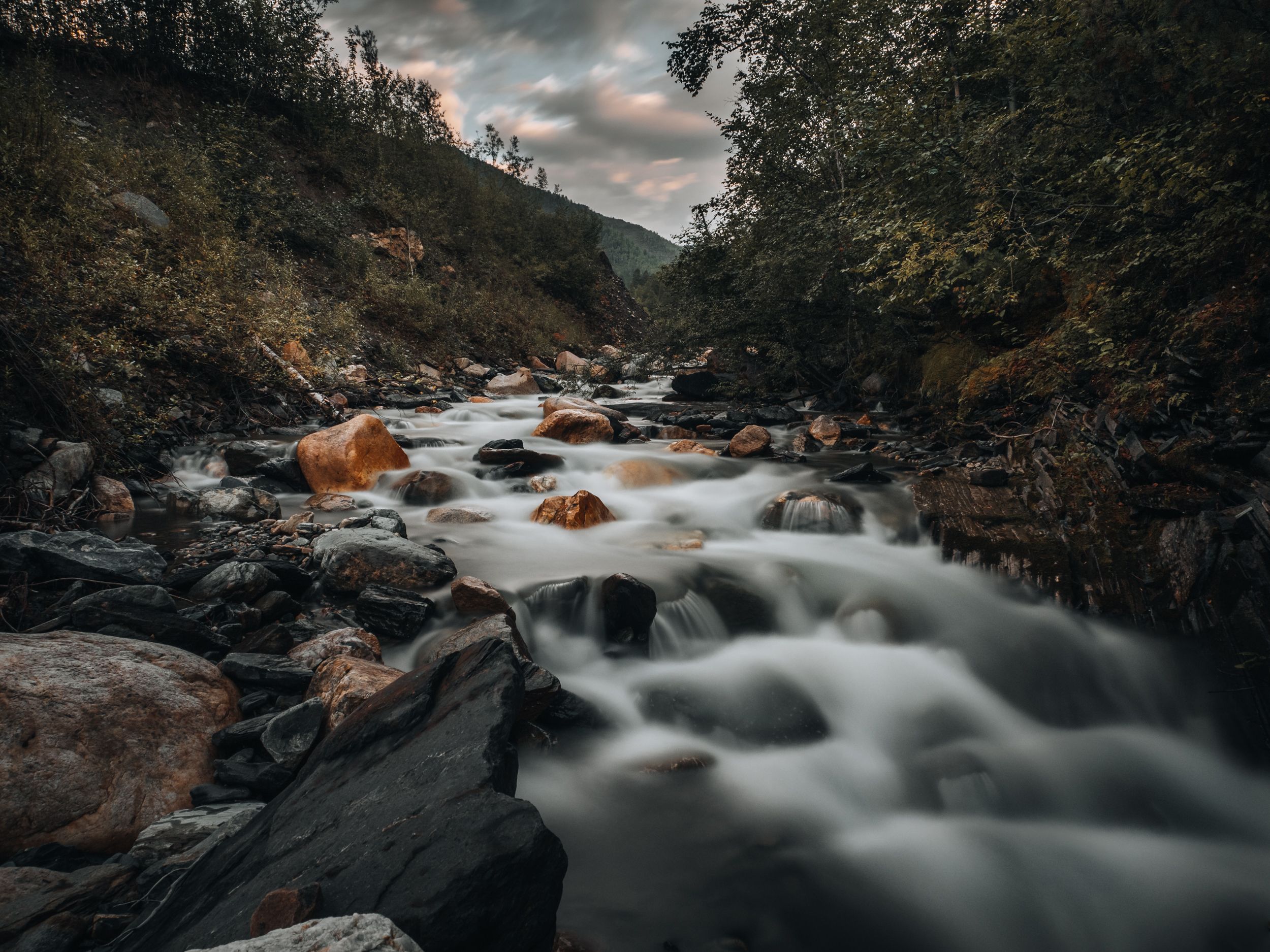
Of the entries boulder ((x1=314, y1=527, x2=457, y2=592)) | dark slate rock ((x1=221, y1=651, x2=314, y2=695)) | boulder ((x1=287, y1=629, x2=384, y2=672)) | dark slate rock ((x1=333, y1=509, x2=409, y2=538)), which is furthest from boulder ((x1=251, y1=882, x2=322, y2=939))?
dark slate rock ((x1=333, y1=509, x2=409, y2=538))

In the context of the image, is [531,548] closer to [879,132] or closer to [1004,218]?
[1004,218]

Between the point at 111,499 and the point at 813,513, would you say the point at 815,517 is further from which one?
the point at 111,499

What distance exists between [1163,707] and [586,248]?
46289mm

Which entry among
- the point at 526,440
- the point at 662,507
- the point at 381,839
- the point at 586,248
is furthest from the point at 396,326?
the point at 586,248

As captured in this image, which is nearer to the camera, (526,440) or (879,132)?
(879,132)

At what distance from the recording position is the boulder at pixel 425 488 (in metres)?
7.19

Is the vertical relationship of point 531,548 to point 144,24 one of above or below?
below

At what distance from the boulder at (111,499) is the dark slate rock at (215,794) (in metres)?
4.28

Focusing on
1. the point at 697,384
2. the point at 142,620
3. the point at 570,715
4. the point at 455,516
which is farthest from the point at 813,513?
the point at 697,384

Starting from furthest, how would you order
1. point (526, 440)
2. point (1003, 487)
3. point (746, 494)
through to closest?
1. point (526, 440)
2. point (746, 494)
3. point (1003, 487)

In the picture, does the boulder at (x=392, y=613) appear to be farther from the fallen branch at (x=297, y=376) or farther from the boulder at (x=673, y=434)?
the boulder at (x=673, y=434)

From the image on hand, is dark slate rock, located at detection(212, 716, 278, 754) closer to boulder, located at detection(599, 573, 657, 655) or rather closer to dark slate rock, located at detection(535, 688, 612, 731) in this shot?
dark slate rock, located at detection(535, 688, 612, 731)

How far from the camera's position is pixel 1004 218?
221 inches

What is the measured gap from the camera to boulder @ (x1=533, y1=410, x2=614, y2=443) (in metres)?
11.3
